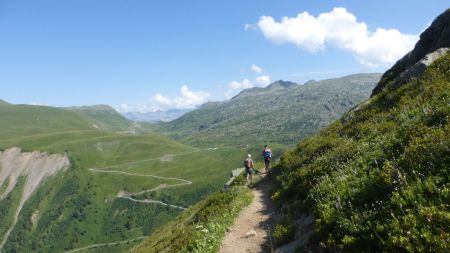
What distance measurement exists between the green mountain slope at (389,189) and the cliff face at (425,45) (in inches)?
581

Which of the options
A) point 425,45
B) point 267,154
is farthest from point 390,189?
point 425,45

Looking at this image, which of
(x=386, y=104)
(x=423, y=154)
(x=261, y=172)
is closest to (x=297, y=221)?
(x=423, y=154)

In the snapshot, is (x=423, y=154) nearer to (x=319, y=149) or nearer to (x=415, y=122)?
(x=415, y=122)

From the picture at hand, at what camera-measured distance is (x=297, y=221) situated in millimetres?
16062

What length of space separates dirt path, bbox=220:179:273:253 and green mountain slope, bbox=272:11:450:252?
1457mm

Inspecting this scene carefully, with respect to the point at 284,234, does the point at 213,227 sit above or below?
below

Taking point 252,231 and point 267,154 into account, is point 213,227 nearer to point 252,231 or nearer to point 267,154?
point 252,231

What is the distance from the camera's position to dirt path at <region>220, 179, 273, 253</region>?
16.4 m

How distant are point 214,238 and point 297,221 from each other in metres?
4.26

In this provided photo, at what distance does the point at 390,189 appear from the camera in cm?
1156

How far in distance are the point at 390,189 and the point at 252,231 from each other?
8264 millimetres

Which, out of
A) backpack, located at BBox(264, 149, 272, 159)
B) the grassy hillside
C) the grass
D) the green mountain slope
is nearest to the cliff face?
backpack, located at BBox(264, 149, 272, 159)

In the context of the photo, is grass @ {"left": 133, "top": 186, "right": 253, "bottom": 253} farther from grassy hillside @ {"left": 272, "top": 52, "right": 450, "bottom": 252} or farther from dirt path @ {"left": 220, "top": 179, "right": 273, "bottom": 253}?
grassy hillside @ {"left": 272, "top": 52, "right": 450, "bottom": 252}

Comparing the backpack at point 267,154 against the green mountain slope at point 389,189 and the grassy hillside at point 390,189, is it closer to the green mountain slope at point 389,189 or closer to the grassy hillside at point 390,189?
the green mountain slope at point 389,189
